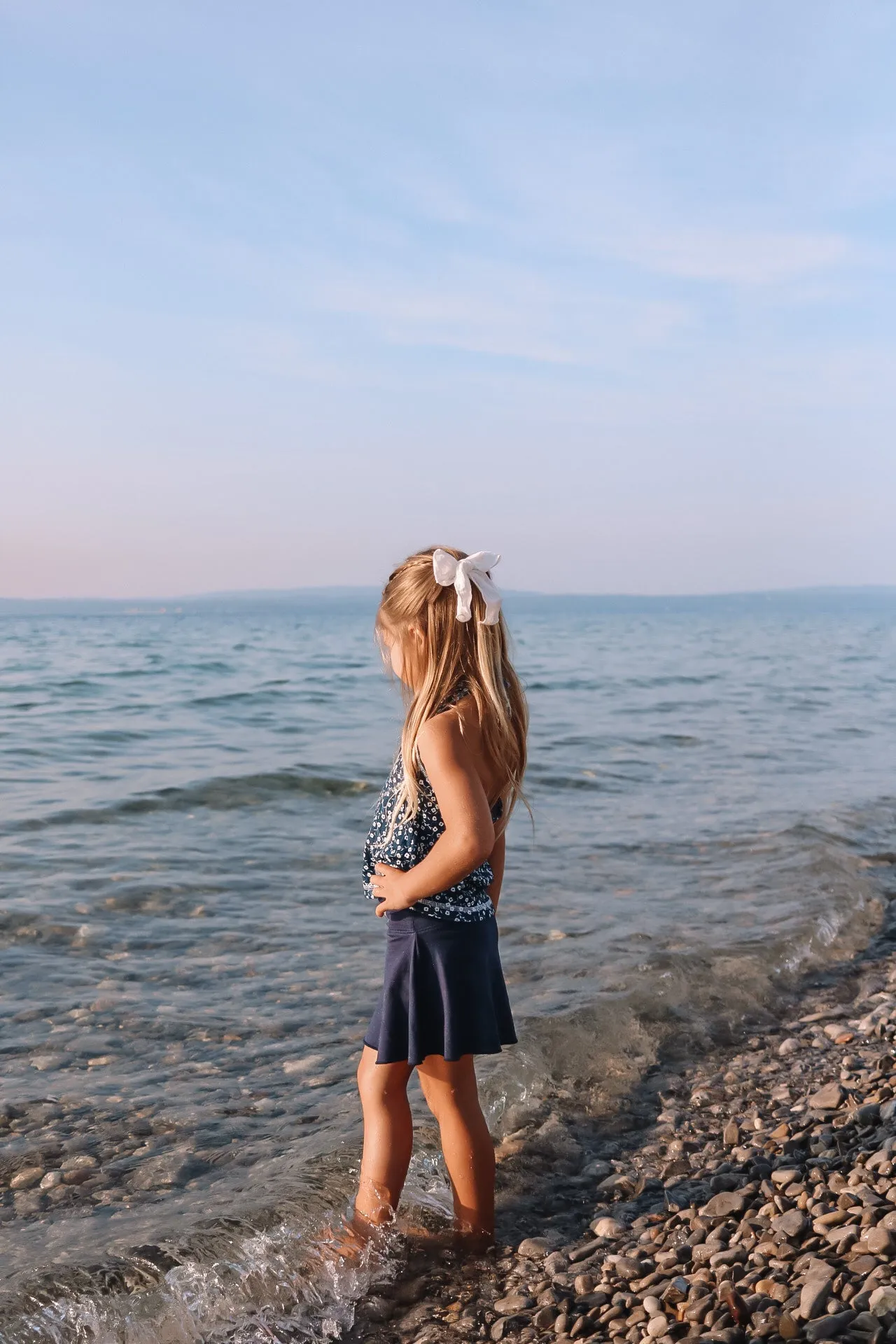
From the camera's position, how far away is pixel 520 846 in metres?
8.81

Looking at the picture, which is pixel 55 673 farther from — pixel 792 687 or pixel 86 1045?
pixel 86 1045

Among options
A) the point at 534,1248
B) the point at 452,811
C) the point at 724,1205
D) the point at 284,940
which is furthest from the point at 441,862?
the point at 284,940

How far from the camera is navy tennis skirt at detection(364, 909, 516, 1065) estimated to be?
319 cm

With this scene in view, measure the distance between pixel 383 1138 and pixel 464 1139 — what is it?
0.26 metres

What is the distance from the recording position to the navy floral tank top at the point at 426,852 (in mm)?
3230

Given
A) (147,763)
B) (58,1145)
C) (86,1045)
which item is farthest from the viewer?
(147,763)

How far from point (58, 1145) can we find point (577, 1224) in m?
1.99

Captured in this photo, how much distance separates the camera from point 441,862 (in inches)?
122

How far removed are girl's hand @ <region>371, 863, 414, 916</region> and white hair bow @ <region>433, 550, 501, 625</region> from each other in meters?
0.79

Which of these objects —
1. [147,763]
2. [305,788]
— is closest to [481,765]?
[305,788]

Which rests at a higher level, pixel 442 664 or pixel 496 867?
pixel 442 664

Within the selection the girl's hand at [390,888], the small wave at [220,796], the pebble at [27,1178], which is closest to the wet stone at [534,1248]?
the girl's hand at [390,888]

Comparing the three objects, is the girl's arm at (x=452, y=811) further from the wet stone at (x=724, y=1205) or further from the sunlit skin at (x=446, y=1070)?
the wet stone at (x=724, y=1205)

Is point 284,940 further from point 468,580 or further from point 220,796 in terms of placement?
point 220,796
